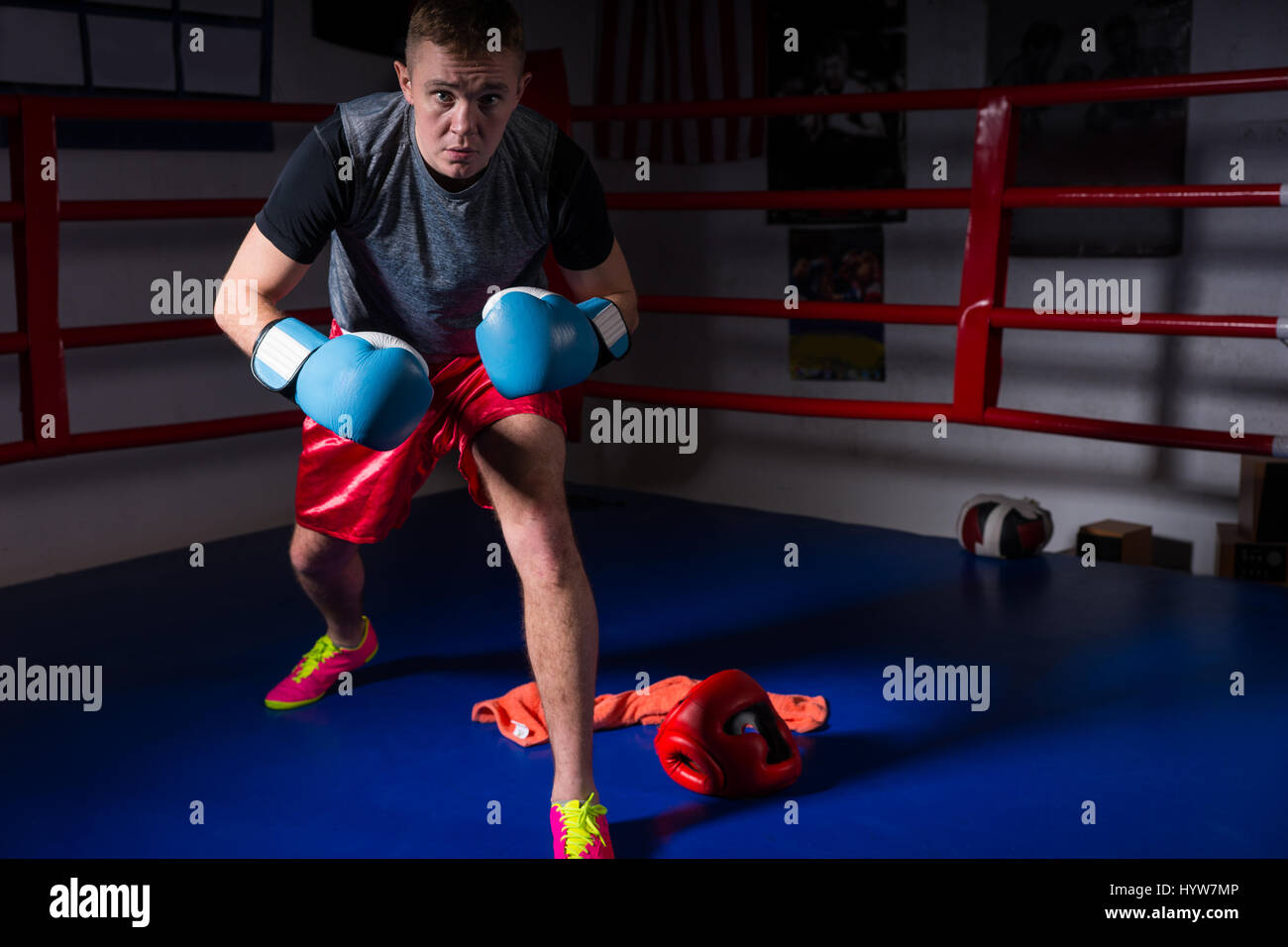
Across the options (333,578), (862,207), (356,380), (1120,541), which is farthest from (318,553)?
(1120,541)

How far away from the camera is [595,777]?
2.10 meters

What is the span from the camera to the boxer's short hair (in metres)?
1.75

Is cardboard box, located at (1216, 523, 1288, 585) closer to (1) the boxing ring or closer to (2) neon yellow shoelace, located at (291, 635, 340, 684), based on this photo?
(1) the boxing ring

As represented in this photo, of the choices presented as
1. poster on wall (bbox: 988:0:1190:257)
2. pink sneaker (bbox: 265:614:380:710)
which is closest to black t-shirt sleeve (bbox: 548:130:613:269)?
pink sneaker (bbox: 265:614:380:710)

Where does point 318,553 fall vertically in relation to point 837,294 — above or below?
below

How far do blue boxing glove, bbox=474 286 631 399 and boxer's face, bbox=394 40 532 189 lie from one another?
0.21m

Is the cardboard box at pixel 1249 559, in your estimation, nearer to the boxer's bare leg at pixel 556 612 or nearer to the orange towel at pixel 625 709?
the orange towel at pixel 625 709

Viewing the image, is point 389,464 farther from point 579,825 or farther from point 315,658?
point 579,825

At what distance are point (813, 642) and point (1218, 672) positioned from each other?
796 mm

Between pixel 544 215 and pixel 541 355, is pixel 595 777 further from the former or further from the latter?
pixel 544 215

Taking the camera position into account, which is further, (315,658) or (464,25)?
(315,658)

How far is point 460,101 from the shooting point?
1.79 meters

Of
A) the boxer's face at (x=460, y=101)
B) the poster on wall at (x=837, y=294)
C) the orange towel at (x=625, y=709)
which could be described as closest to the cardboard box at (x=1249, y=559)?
the poster on wall at (x=837, y=294)

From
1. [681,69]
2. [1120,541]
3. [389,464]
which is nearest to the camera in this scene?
[389,464]
